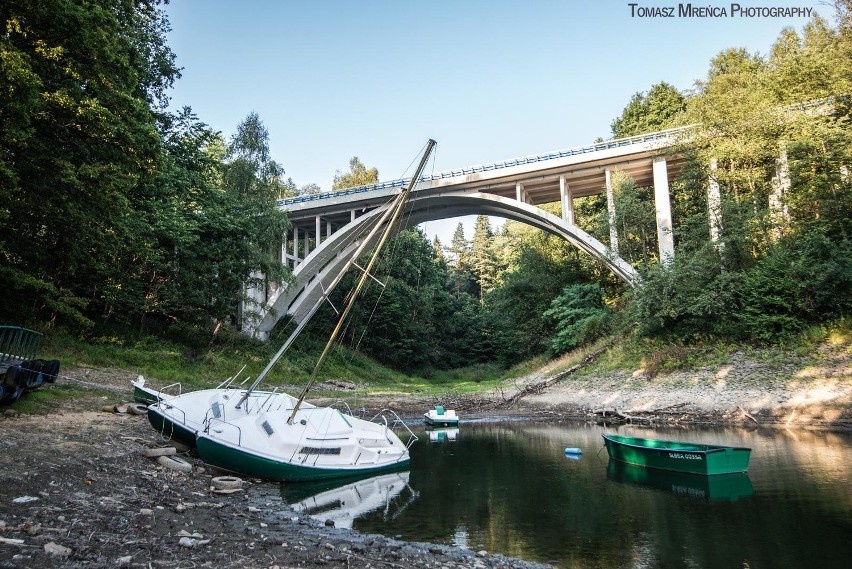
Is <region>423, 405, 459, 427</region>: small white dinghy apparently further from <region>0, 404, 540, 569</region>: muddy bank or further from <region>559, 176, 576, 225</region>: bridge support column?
<region>559, 176, 576, 225</region>: bridge support column

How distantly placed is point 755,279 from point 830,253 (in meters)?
3.46

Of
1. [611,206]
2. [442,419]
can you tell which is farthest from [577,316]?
[442,419]

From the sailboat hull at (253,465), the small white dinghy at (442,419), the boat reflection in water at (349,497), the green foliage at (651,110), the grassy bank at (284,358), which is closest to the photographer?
the boat reflection in water at (349,497)

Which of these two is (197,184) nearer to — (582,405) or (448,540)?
(582,405)

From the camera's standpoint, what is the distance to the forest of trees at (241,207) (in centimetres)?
1474

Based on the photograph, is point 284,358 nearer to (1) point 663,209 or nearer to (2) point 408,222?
(2) point 408,222

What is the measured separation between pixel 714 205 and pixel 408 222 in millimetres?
22619

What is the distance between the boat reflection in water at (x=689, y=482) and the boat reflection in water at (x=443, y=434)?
7408 mm

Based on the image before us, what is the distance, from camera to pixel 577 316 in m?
40.7

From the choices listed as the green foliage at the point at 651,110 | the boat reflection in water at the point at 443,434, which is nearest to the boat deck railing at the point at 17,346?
the boat reflection in water at the point at 443,434

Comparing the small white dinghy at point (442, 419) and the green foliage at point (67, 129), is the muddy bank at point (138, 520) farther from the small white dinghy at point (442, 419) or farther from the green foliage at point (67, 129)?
the small white dinghy at point (442, 419)

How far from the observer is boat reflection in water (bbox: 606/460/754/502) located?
440 inches

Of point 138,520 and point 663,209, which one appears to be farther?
point 663,209

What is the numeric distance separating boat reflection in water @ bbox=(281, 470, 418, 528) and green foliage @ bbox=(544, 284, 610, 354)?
89.8ft
